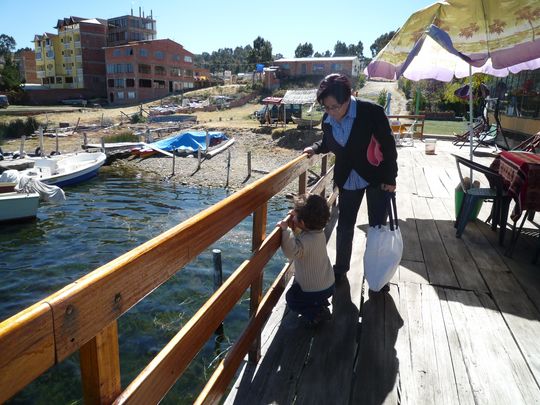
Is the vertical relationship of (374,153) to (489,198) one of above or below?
above

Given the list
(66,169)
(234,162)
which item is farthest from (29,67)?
(234,162)

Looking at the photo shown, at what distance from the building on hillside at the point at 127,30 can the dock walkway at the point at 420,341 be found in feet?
236

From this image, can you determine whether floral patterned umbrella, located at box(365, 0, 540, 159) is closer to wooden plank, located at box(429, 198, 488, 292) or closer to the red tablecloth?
the red tablecloth

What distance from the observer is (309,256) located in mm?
2623

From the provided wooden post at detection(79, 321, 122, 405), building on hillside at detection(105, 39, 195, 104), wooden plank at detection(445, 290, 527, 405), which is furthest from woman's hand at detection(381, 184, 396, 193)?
building on hillside at detection(105, 39, 195, 104)

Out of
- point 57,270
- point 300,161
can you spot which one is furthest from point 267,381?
point 57,270

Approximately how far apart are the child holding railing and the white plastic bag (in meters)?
0.52

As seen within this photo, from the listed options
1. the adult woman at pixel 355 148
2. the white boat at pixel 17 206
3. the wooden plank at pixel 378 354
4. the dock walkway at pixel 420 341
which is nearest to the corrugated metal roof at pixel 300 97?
the white boat at pixel 17 206

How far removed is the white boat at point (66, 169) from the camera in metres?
18.4

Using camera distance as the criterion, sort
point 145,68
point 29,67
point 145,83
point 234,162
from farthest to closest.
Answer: point 29,67 < point 145,83 < point 145,68 < point 234,162

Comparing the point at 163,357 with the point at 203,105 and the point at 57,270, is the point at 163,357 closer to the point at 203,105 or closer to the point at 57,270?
the point at 57,270

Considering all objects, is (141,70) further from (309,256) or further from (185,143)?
(309,256)

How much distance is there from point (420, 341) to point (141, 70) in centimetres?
6581

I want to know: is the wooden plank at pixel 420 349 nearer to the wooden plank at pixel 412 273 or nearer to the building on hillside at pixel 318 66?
the wooden plank at pixel 412 273
